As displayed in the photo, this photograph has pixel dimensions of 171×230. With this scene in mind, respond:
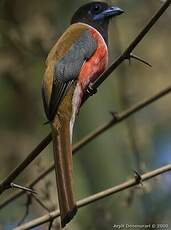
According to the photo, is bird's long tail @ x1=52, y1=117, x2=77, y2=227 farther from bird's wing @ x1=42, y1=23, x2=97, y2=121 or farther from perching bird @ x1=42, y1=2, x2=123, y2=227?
bird's wing @ x1=42, y1=23, x2=97, y2=121

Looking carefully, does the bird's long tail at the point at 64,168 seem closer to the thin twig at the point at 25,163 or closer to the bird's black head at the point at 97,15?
the thin twig at the point at 25,163

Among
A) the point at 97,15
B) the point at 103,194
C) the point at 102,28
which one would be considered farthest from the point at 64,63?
the point at 103,194

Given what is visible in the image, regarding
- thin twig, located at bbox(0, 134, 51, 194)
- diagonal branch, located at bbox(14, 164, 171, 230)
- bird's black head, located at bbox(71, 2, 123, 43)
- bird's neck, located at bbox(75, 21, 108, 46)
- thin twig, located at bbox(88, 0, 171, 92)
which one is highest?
bird's black head, located at bbox(71, 2, 123, 43)

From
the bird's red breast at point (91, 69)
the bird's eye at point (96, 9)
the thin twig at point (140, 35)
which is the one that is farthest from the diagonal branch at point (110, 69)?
the bird's eye at point (96, 9)

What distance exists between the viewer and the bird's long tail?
10.2ft

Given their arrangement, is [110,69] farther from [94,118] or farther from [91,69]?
[94,118]

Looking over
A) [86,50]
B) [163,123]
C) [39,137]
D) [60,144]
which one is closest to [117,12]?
[86,50]

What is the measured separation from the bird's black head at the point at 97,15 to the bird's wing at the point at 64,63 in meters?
0.28

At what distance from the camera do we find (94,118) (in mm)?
6062

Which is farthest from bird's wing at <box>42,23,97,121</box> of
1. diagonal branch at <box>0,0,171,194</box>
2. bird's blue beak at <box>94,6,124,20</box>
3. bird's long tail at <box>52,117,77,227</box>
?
diagonal branch at <box>0,0,171,194</box>

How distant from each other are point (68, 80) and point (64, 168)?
0.73m

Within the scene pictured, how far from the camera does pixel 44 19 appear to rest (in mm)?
5062

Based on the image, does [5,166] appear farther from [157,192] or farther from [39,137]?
[157,192]

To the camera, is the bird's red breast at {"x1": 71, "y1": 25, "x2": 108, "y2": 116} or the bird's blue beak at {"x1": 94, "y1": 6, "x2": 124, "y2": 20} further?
the bird's blue beak at {"x1": 94, "y1": 6, "x2": 124, "y2": 20}
